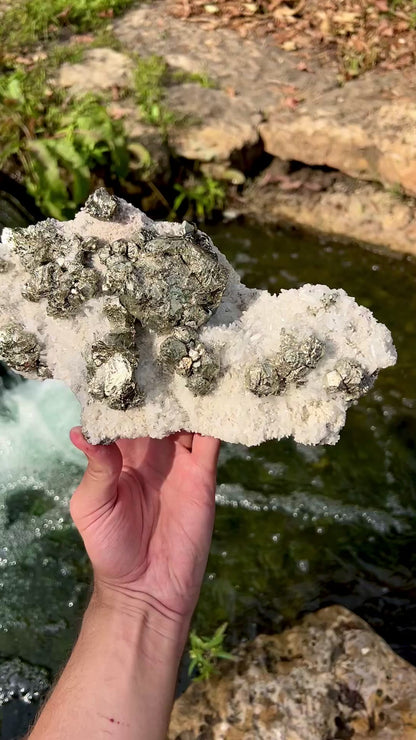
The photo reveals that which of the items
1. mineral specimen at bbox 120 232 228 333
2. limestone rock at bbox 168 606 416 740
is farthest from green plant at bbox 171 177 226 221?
limestone rock at bbox 168 606 416 740

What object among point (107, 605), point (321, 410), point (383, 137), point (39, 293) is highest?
point (39, 293)

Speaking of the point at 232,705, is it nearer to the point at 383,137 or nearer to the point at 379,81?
the point at 383,137

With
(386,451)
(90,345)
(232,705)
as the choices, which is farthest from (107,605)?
(386,451)

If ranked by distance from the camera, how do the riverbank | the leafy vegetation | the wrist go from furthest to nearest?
the leafy vegetation
the riverbank
the wrist

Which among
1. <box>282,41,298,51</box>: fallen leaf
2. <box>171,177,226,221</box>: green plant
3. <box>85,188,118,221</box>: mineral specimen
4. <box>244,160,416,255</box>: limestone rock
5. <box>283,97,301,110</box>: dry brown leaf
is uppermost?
<box>85,188,118,221</box>: mineral specimen

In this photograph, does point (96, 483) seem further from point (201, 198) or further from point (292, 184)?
point (292, 184)

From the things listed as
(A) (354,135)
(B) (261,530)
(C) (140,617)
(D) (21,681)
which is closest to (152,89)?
(A) (354,135)

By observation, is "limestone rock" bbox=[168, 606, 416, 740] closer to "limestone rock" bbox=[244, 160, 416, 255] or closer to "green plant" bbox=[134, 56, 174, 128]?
"limestone rock" bbox=[244, 160, 416, 255]
